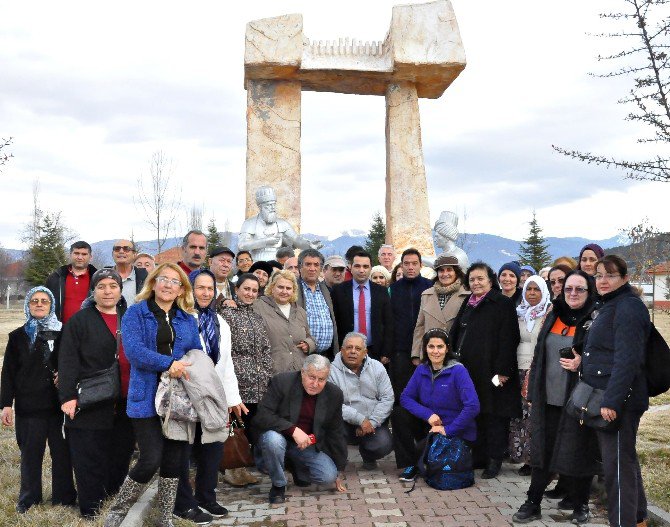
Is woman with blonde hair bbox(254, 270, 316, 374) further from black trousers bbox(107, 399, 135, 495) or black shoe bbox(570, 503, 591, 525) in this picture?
black shoe bbox(570, 503, 591, 525)

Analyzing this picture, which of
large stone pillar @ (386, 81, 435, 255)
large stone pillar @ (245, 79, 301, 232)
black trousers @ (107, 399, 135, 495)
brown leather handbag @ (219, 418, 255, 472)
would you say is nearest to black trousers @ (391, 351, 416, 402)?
brown leather handbag @ (219, 418, 255, 472)

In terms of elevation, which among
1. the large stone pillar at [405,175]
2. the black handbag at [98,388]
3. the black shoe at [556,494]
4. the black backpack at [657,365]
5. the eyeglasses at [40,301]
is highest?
the large stone pillar at [405,175]

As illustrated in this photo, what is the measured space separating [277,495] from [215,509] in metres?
0.51

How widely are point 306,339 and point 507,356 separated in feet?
5.35

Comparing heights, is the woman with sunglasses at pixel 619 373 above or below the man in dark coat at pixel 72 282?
below

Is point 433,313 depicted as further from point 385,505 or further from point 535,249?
point 535,249

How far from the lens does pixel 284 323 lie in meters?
5.83

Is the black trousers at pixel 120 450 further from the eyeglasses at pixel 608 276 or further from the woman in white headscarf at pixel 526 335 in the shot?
the eyeglasses at pixel 608 276

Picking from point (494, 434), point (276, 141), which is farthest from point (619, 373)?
point (276, 141)

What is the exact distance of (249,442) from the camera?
5.69 metres

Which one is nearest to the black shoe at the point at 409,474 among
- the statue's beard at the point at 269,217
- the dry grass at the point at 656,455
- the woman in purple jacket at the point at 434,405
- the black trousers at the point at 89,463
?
the woman in purple jacket at the point at 434,405

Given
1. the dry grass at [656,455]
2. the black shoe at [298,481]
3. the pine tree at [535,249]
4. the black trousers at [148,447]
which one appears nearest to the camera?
the black trousers at [148,447]

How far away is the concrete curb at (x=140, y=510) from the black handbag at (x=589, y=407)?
2673 millimetres

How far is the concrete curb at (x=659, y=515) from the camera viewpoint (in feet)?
14.3
